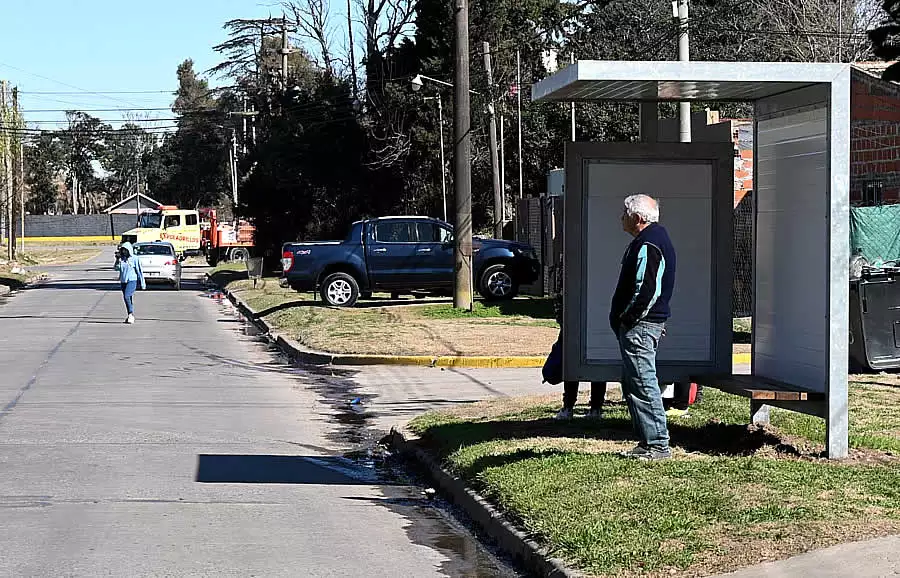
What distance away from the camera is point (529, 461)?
29.2ft

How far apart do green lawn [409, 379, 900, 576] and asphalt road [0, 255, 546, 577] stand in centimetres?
56

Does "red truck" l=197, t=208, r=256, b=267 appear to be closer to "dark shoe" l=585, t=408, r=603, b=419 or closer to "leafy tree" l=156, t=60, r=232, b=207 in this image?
"leafy tree" l=156, t=60, r=232, b=207

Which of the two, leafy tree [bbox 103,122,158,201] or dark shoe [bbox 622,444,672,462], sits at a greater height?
leafy tree [bbox 103,122,158,201]

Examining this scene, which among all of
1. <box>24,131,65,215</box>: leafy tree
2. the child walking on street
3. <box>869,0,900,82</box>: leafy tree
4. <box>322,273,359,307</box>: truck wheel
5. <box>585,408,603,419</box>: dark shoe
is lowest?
<box>585,408,603,419</box>: dark shoe

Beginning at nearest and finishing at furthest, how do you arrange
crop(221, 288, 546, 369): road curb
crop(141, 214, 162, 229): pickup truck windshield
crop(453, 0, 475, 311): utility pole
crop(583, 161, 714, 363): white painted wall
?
crop(583, 161, 714, 363): white painted wall < crop(221, 288, 546, 369): road curb < crop(453, 0, 475, 311): utility pole < crop(141, 214, 162, 229): pickup truck windshield

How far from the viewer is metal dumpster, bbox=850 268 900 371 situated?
52.0 ft

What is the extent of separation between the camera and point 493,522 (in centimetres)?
774

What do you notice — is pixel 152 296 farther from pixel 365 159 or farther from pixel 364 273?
pixel 364 273

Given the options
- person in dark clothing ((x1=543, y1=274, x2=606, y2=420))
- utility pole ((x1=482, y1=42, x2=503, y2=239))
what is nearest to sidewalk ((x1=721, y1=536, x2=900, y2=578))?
person in dark clothing ((x1=543, y1=274, x2=606, y2=420))

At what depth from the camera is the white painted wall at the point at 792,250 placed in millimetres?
8812

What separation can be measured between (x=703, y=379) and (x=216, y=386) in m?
8.01

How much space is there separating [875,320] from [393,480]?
848 centimetres

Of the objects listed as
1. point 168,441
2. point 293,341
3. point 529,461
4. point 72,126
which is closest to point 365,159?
point 293,341

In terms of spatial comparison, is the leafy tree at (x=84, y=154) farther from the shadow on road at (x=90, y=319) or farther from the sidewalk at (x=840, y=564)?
the sidewalk at (x=840, y=564)
